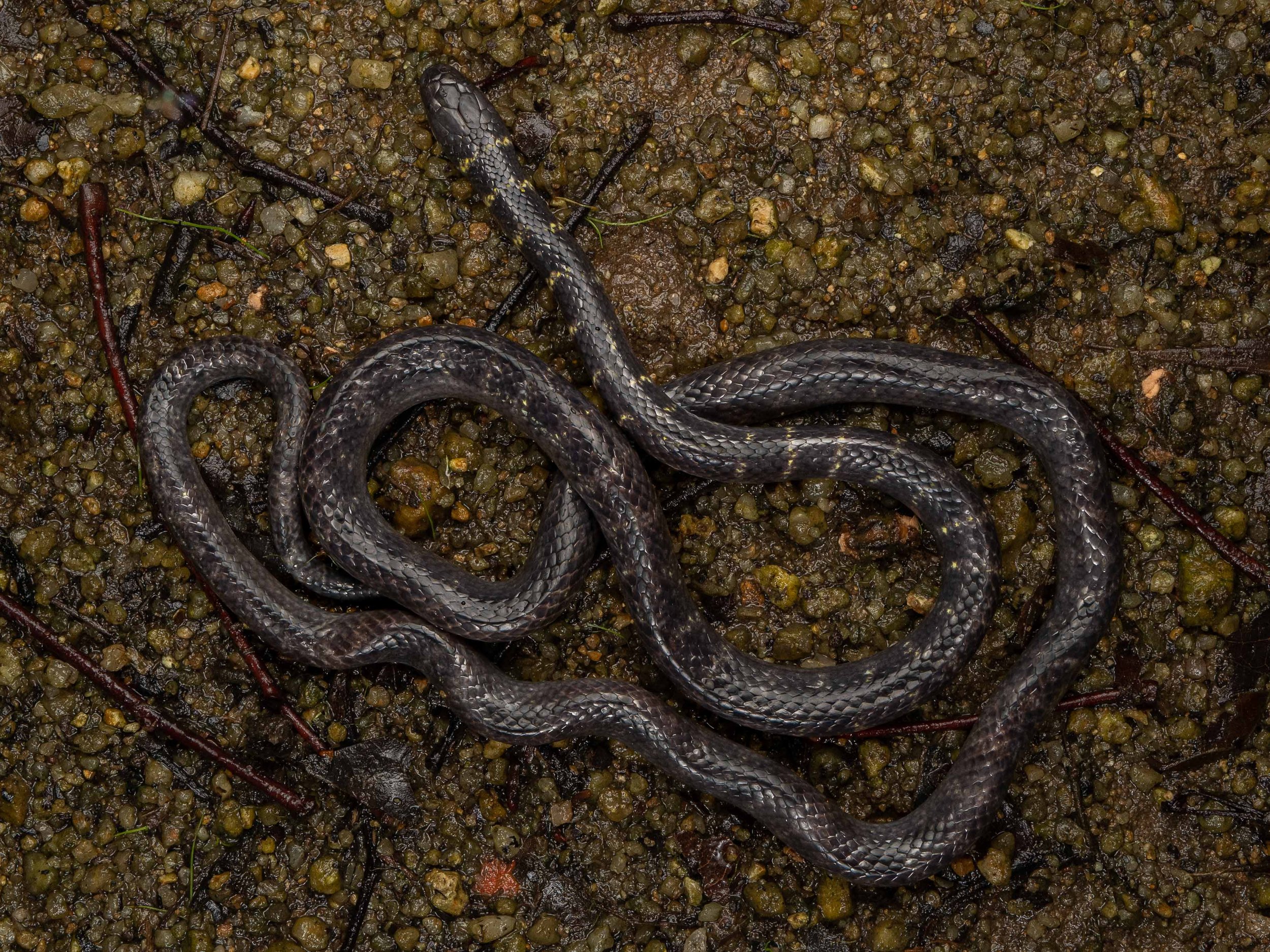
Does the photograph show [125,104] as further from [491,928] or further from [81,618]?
[491,928]

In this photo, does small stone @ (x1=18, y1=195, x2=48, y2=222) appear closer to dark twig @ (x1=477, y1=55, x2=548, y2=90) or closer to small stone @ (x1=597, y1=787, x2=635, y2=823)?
dark twig @ (x1=477, y1=55, x2=548, y2=90)

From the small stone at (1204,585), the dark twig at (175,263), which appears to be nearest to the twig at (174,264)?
the dark twig at (175,263)

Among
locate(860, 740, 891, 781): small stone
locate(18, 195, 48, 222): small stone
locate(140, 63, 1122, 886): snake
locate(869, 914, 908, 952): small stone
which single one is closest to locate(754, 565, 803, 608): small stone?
locate(140, 63, 1122, 886): snake

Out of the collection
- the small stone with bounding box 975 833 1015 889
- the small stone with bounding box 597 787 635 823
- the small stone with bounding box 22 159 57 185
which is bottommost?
the small stone with bounding box 597 787 635 823

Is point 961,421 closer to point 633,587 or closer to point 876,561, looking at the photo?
point 876,561

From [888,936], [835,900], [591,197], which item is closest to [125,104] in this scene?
[591,197]
